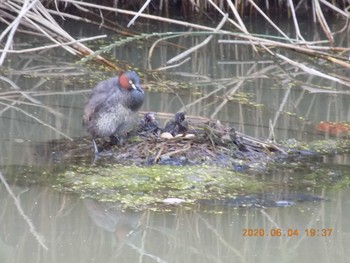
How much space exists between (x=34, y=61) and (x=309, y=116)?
8.90ft

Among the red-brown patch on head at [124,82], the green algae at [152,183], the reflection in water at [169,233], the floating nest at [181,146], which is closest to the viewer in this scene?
the reflection in water at [169,233]

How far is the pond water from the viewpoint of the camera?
165 inches

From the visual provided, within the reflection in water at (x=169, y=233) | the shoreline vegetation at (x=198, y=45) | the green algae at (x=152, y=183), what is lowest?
the reflection in water at (x=169, y=233)

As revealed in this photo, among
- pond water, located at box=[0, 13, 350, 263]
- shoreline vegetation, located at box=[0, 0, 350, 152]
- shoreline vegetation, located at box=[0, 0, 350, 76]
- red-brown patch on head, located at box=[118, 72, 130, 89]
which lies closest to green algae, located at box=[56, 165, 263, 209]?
pond water, located at box=[0, 13, 350, 263]

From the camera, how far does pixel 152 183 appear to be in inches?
199

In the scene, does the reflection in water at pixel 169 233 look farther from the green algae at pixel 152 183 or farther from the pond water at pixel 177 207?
the green algae at pixel 152 183

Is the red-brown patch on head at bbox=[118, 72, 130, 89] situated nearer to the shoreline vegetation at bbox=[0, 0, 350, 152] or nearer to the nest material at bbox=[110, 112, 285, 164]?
the nest material at bbox=[110, 112, 285, 164]

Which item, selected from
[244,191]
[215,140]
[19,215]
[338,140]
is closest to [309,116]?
[338,140]

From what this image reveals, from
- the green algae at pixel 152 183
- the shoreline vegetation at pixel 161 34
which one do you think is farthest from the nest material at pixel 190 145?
the shoreline vegetation at pixel 161 34

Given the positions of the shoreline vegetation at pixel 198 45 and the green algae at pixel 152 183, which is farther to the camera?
the shoreline vegetation at pixel 198 45

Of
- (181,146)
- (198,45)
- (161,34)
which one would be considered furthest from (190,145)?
(198,45)

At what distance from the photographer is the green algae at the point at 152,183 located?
4832 millimetres

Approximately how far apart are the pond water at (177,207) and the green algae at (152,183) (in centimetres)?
11

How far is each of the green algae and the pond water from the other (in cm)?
11
